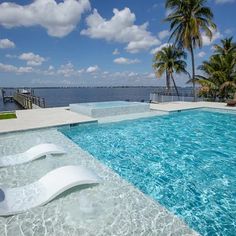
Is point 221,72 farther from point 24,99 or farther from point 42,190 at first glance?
point 24,99

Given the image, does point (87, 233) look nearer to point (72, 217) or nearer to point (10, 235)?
point (72, 217)

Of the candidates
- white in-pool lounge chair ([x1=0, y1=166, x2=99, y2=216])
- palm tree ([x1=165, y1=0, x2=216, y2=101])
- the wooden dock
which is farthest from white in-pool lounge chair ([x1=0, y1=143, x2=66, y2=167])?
palm tree ([x1=165, y1=0, x2=216, y2=101])

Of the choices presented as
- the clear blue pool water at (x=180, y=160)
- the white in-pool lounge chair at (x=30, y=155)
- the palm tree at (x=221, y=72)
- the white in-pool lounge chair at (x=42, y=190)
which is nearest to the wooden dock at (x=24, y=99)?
the clear blue pool water at (x=180, y=160)

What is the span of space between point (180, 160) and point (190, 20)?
42.4 feet

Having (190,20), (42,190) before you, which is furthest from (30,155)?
(190,20)

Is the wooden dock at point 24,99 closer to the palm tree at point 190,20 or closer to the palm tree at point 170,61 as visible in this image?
the palm tree at point 170,61

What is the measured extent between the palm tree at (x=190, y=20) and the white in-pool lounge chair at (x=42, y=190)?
1463 centimetres

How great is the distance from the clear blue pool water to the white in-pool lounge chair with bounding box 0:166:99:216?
1303 millimetres

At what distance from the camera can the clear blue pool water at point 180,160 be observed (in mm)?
3441

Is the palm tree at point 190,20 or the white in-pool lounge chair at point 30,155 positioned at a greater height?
the palm tree at point 190,20

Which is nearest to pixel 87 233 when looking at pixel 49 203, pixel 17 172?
pixel 49 203

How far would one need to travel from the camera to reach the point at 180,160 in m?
5.56

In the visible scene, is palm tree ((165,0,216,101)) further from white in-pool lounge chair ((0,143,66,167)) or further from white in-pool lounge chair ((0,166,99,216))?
white in-pool lounge chair ((0,166,99,216))

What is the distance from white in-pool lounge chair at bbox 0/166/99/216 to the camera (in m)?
3.04
